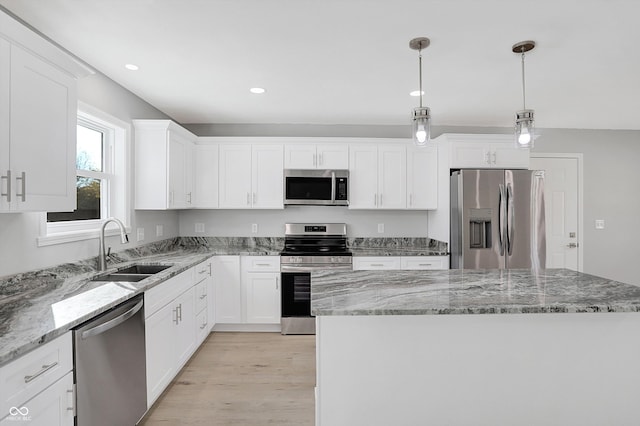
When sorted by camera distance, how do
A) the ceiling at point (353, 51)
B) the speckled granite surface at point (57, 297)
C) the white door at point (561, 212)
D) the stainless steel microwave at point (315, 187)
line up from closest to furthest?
1. the speckled granite surface at point (57, 297)
2. the ceiling at point (353, 51)
3. the stainless steel microwave at point (315, 187)
4. the white door at point (561, 212)

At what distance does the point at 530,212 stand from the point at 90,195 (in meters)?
4.09

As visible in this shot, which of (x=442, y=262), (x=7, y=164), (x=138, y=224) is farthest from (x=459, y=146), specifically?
(x=7, y=164)

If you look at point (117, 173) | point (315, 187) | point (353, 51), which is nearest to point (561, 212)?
point (315, 187)

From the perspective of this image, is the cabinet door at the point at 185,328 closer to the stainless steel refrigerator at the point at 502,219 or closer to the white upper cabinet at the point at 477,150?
the stainless steel refrigerator at the point at 502,219

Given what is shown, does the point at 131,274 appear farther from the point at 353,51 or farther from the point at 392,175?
the point at 392,175

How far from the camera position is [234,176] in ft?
12.8

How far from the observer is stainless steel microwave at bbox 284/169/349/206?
3.88m

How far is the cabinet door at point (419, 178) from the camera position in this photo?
3.93 m

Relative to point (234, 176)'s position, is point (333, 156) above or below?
above

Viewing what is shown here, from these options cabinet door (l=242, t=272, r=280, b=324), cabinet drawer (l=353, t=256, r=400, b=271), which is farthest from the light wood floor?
cabinet drawer (l=353, t=256, r=400, b=271)

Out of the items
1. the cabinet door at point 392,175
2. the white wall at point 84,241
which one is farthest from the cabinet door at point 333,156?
the white wall at point 84,241

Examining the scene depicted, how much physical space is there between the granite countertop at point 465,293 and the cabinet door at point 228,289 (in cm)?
180

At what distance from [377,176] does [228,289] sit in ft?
7.01

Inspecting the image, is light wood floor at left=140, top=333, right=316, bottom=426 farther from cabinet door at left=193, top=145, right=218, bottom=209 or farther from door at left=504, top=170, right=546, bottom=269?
door at left=504, top=170, right=546, bottom=269
